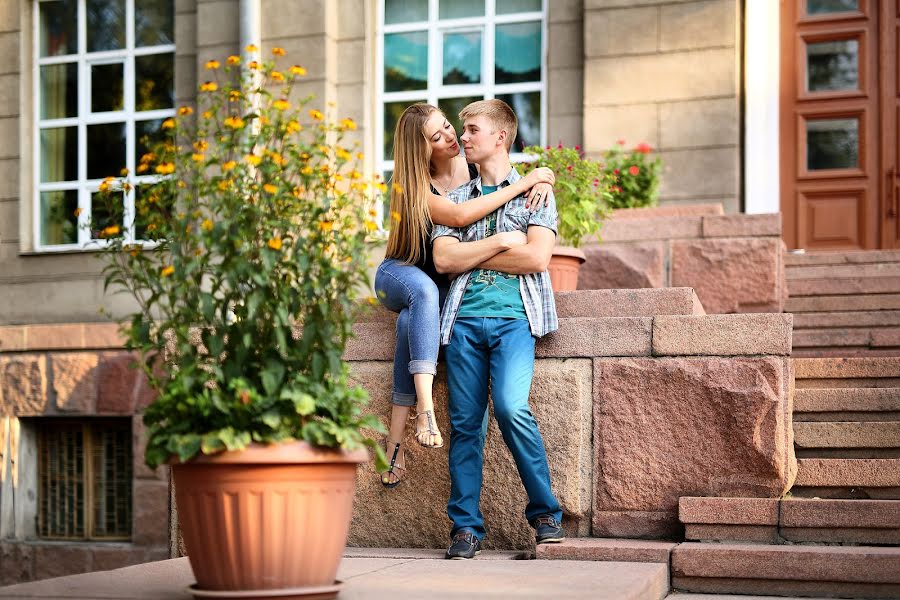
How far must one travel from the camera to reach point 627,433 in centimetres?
488

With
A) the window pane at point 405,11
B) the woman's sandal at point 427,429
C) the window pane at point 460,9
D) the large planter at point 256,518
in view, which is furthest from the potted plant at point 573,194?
the window pane at point 405,11

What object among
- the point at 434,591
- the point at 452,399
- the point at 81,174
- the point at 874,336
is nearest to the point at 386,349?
the point at 452,399

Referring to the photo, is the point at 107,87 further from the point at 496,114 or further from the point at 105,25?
the point at 496,114

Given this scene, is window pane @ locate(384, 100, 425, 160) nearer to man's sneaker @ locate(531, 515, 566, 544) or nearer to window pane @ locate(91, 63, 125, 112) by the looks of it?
window pane @ locate(91, 63, 125, 112)

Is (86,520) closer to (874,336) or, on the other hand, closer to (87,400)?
(87,400)

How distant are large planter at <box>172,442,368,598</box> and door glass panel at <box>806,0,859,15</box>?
668 centimetres

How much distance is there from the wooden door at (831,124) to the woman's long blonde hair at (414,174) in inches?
184

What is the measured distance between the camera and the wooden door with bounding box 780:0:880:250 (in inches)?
345

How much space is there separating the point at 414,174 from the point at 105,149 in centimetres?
604

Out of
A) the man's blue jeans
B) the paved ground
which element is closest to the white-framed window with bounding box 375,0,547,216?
the man's blue jeans

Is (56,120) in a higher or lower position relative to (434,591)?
higher

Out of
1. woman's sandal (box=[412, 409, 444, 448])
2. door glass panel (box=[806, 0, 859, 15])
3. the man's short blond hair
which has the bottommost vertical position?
woman's sandal (box=[412, 409, 444, 448])

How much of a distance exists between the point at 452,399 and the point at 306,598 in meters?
1.33

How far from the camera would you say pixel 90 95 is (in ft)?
33.8
